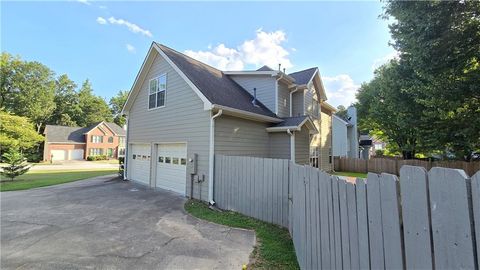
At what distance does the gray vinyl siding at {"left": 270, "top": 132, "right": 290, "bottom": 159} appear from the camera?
10961mm

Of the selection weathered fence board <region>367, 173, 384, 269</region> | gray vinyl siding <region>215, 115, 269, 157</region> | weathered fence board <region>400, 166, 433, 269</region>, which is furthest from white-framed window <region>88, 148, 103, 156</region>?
weathered fence board <region>400, 166, 433, 269</region>

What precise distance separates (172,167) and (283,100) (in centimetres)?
707

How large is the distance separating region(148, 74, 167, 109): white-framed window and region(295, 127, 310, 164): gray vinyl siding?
6.90 m

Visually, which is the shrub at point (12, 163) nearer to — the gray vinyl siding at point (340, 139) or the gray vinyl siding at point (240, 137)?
the gray vinyl siding at point (240, 137)

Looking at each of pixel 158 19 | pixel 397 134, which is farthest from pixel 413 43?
pixel 397 134

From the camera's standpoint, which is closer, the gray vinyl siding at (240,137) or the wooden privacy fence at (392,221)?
the wooden privacy fence at (392,221)

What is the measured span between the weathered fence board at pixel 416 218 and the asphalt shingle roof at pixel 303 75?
13354 millimetres

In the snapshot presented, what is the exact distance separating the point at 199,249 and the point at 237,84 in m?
10.6

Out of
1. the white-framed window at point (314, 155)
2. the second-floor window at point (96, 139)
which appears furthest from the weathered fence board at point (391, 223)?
the second-floor window at point (96, 139)

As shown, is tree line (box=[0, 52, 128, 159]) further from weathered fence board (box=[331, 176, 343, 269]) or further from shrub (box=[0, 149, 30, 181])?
weathered fence board (box=[331, 176, 343, 269])

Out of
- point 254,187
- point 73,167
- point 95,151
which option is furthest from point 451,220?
point 95,151

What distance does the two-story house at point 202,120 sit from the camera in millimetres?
8844

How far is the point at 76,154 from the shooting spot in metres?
41.4

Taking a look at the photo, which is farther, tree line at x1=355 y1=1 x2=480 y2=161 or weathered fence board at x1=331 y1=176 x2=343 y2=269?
tree line at x1=355 y1=1 x2=480 y2=161
